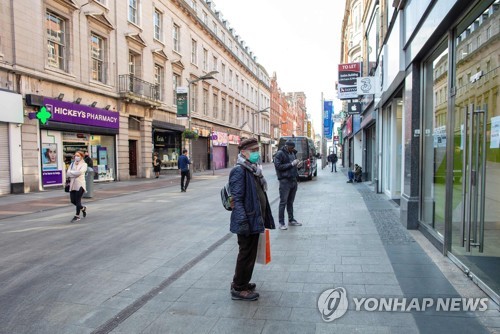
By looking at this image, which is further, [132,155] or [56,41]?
[132,155]

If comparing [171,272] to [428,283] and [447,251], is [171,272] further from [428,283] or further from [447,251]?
[447,251]

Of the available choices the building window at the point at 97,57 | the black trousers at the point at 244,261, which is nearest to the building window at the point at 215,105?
the building window at the point at 97,57

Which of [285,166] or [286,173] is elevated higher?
[285,166]

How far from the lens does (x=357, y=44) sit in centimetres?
2270

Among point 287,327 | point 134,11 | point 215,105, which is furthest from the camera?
point 215,105

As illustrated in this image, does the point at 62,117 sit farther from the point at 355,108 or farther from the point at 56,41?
the point at 355,108

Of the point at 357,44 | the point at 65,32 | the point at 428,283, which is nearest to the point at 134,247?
the point at 428,283

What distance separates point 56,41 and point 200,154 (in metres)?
18.6

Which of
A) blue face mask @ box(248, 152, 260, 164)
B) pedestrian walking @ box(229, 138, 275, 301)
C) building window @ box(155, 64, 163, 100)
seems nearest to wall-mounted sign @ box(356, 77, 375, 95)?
blue face mask @ box(248, 152, 260, 164)

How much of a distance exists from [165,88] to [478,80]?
24420mm

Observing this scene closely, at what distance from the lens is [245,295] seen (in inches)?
154

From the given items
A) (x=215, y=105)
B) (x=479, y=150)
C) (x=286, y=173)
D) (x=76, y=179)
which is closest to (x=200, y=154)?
(x=215, y=105)

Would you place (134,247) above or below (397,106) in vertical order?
below

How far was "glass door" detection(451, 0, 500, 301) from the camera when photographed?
13.2 feet
